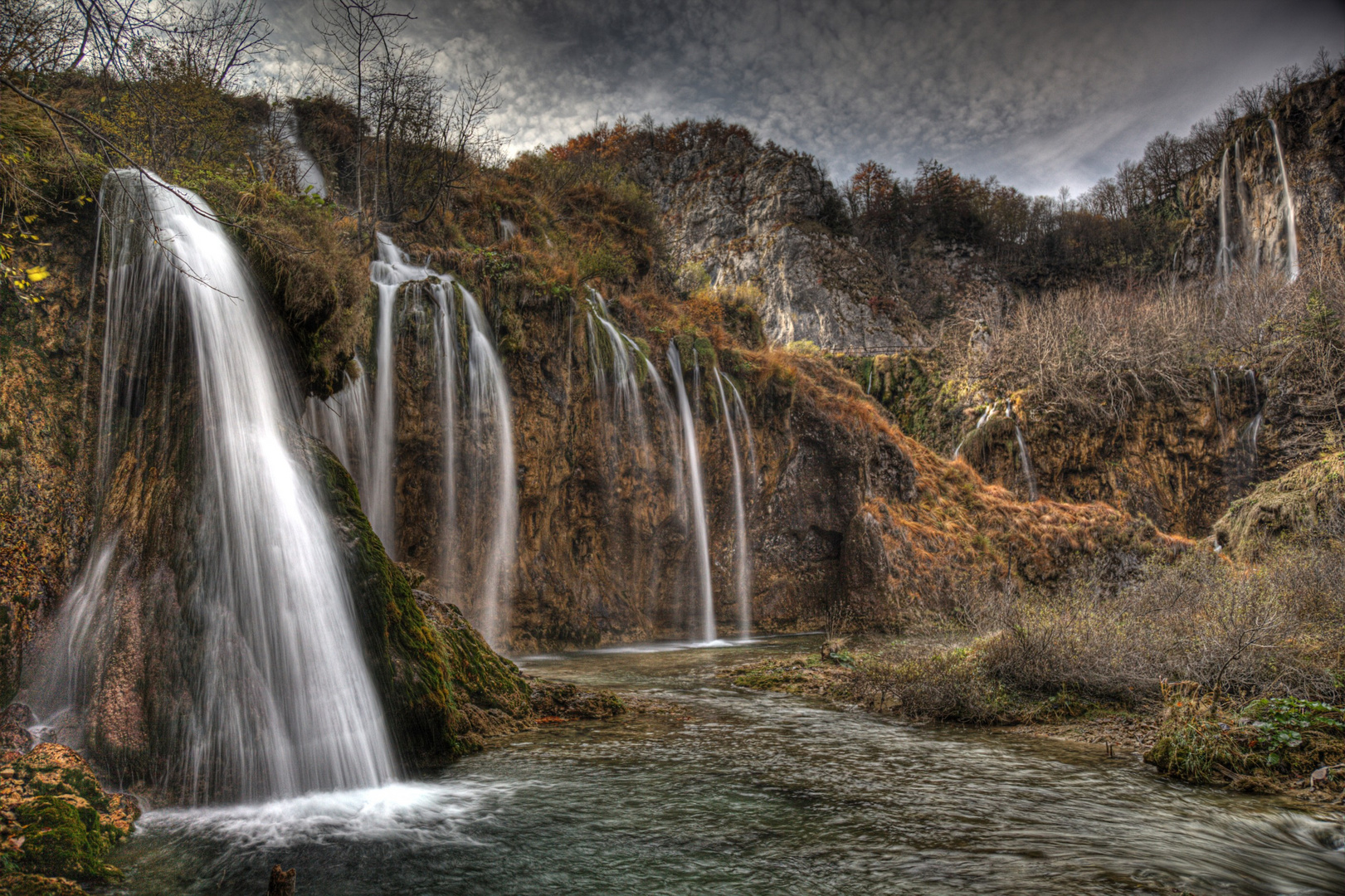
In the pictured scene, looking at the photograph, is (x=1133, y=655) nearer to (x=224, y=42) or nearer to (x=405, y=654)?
(x=405, y=654)

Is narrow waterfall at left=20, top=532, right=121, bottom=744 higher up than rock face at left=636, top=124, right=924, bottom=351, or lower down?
lower down

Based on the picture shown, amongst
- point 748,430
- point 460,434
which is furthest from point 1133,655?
point 748,430

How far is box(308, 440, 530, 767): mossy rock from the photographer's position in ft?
19.0

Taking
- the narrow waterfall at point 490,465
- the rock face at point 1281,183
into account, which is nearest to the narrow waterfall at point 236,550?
the narrow waterfall at point 490,465

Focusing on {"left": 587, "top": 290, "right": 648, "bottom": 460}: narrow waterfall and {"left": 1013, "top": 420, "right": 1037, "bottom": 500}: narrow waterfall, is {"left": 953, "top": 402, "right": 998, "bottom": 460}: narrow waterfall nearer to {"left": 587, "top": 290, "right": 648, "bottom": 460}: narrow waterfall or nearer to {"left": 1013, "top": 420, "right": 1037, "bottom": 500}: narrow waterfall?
{"left": 1013, "top": 420, "right": 1037, "bottom": 500}: narrow waterfall

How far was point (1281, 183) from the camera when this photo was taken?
3844cm

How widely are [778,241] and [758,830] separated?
44.0 metres

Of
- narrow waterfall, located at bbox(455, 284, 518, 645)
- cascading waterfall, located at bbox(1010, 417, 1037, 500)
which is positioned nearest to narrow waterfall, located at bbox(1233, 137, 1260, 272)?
cascading waterfall, located at bbox(1010, 417, 1037, 500)

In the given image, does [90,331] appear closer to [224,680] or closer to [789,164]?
[224,680]

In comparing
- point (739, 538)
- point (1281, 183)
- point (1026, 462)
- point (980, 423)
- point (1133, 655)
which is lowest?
point (1133, 655)

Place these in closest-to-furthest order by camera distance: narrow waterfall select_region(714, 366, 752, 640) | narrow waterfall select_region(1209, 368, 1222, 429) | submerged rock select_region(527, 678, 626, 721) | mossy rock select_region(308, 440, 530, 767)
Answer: mossy rock select_region(308, 440, 530, 767)
submerged rock select_region(527, 678, 626, 721)
narrow waterfall select_region(714, 366, 752, 640)
narrow waterfall select_region(1209, 368, 1222, 429)

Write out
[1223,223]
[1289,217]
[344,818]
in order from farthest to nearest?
1. [1223,223]
2. [1289,217]
3. [344,818]

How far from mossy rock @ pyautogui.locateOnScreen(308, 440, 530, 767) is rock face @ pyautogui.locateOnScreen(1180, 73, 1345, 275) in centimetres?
4432

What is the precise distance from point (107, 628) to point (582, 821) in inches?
147
